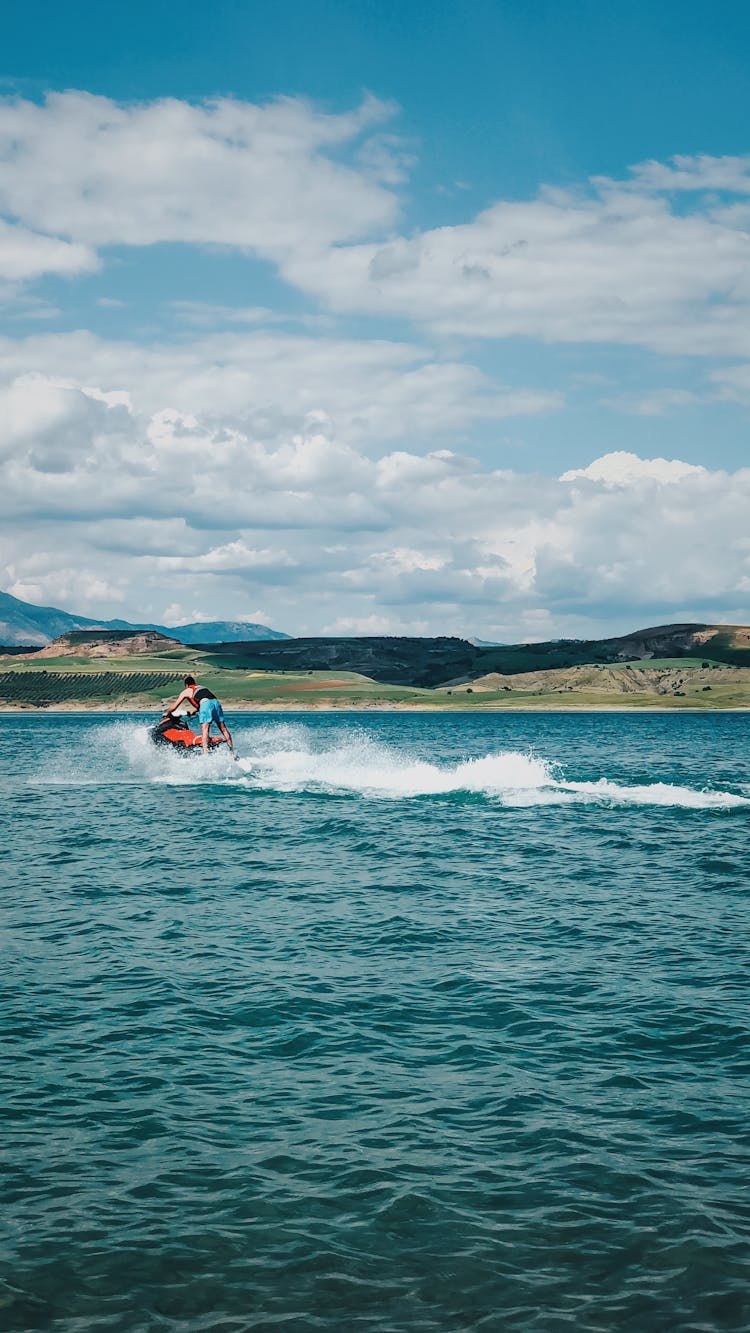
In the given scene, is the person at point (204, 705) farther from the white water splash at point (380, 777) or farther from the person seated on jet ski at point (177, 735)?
the white water splash at point (380, 777)

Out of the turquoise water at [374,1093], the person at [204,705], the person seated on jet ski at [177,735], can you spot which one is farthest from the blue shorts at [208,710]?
the turquoise water at [374,1093]

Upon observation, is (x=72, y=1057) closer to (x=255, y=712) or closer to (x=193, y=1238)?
(x=193, y=1238)

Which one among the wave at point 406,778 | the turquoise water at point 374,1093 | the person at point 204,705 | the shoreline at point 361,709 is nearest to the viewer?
the turquoise water at point 374,1093

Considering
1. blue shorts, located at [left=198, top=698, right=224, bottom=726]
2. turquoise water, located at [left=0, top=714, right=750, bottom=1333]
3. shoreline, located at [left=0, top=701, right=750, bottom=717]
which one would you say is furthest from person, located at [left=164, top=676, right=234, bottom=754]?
shoreline, located at [left=0, top=701, right=750, bottom=717]

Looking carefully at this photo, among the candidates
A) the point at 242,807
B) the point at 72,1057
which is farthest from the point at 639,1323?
the point at 242,807

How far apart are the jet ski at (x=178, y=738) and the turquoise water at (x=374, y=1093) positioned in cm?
2311

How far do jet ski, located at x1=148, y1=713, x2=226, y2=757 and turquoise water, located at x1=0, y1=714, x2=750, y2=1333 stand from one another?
23.1m

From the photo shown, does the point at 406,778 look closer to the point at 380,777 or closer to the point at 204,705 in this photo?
the point at 380,777

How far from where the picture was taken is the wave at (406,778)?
43.9 m

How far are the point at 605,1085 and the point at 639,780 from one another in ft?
133

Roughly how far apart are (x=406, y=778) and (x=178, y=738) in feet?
37.6

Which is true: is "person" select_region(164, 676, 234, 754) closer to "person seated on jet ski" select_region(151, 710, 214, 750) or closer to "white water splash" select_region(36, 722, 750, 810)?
"person seated on jet ski" select_region(151, 710, 214, 750)

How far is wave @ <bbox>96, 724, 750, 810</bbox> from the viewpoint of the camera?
144ft

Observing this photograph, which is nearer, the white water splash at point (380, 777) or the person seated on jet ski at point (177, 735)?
the white water splash at point (380, 777)
